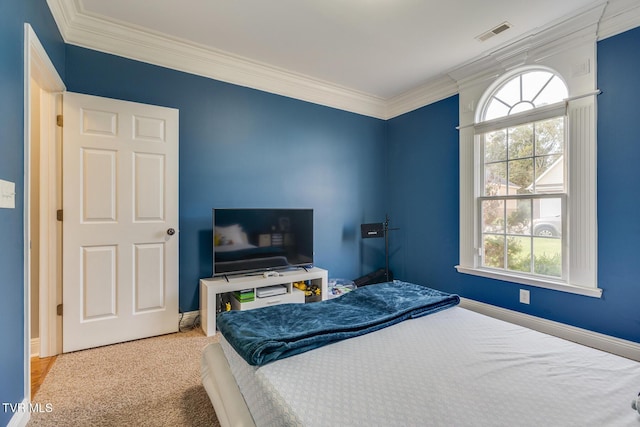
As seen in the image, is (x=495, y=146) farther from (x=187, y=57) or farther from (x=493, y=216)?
(x=187, y=57)

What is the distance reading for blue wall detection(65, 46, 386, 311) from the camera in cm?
268

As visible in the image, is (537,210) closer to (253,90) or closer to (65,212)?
(253,90)

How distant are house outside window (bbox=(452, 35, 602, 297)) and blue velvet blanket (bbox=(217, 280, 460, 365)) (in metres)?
1.26

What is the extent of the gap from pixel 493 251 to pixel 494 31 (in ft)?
6.74

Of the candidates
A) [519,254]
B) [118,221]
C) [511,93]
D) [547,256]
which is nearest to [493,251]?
[519,254]

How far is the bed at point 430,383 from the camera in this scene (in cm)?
96

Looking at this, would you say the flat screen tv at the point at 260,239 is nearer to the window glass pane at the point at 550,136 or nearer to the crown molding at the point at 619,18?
the window glass pane at the point at 550,136

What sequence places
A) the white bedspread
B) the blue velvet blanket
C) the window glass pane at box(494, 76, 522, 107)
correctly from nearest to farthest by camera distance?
the white bedspread
the blue velvet blanket
the window glass pane at box(494, 76, 522, 107)

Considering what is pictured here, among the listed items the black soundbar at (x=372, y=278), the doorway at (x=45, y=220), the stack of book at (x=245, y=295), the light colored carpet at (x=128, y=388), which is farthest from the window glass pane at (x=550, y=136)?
the doorway at (x=45, y=220)

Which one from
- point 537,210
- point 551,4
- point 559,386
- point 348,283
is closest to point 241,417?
point 559,386

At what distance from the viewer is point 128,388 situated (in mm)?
1837

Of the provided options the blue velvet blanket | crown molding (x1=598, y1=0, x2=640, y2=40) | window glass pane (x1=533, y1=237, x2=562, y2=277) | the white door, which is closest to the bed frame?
the blue velvet blanket

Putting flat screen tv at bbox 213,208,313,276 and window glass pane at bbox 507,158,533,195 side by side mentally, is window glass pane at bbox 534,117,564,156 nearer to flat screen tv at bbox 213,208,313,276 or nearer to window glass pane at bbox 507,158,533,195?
window glass pane at bbox 507,158,533,195

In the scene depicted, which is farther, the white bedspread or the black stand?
the black stand
